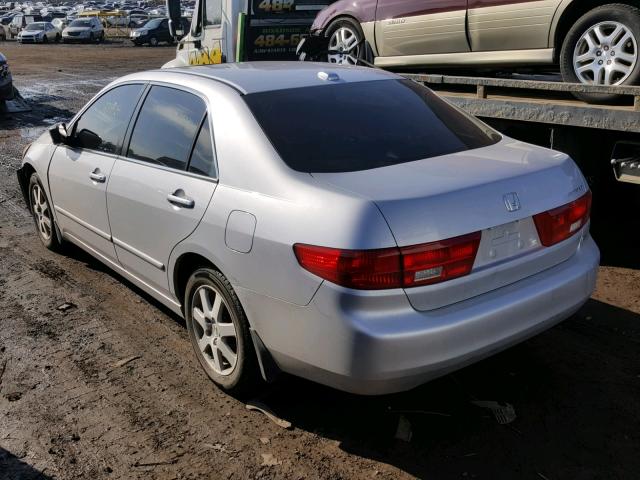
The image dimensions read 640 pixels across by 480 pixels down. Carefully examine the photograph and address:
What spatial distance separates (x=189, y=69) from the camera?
4.25 m

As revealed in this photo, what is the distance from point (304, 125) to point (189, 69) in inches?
45.5

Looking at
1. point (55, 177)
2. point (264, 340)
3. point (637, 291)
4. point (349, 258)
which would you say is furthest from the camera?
point (55, 177)

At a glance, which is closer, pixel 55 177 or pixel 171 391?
Result: pixel 171 391

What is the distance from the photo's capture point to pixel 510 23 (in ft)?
19.6

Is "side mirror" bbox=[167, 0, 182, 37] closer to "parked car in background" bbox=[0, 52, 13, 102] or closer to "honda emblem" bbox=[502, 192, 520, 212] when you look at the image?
"parked car in background" bbox=[0, 52, 13, 102]

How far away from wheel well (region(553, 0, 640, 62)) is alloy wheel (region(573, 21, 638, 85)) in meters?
0.23

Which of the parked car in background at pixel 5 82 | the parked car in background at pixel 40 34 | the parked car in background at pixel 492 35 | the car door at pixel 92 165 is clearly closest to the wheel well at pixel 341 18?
the parked car in background at pixel 492 35

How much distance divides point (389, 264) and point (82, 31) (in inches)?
1777

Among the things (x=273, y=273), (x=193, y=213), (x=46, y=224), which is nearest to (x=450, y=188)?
(x=273, y=273)

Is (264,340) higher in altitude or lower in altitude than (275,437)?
higher

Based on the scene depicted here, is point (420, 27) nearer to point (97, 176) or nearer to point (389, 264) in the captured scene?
point (97, 176)

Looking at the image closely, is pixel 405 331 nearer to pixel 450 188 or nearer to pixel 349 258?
pixel 349 258

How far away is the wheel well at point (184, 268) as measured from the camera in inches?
140

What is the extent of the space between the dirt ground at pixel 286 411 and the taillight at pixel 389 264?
0.86 m
